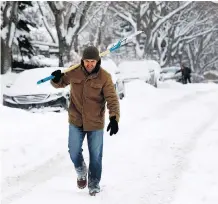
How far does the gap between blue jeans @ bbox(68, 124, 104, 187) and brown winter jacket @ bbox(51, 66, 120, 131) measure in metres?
0.09

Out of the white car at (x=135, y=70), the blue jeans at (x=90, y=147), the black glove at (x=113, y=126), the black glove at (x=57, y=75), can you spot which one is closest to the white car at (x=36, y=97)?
Result: the blue jeans at (x=90, y=147)

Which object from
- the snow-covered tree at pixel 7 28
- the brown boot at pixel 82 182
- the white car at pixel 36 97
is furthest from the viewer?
the snow-covered tree at pixel 7 28

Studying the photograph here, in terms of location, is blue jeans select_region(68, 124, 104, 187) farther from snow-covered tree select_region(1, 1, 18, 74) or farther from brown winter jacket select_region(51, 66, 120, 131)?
snow-covered tree select_region(1, 1, 18, 74)

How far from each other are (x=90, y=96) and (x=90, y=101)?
59 millimetres

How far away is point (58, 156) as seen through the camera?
766 centimetres

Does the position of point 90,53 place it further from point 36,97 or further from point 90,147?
point 36,97

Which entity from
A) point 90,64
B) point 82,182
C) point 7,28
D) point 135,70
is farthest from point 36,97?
point 135,70

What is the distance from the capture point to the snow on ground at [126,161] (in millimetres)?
5473

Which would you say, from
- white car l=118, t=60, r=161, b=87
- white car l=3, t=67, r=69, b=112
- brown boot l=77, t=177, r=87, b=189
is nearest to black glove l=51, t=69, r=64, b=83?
brown boot l=77, t=177, r=87, b=189

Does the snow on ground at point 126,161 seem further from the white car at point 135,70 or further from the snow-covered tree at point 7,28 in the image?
the snow-covered tree at point 7,28

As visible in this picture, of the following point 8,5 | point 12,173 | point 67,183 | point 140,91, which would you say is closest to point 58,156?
point 12,173

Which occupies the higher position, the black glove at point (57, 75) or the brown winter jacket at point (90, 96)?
the black glove at point (57, 75)

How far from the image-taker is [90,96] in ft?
16.8

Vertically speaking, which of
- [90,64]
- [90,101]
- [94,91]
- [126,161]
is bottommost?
[126,161]
